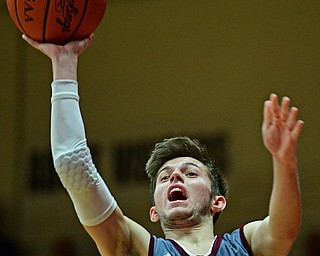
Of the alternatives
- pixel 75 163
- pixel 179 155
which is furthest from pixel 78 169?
pixel 179 155

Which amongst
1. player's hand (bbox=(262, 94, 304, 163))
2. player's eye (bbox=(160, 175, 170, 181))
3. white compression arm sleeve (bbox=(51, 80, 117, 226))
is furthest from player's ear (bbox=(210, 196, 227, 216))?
player's hand (bbox=(262, 94, 304, 163))

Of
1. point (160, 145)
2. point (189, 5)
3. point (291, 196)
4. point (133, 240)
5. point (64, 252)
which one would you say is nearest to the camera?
point (291, 196)

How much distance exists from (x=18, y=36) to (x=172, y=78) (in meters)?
1.56

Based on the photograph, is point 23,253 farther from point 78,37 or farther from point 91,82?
point 78,37

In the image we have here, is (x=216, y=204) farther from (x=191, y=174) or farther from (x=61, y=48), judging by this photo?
(x=61, y=48)

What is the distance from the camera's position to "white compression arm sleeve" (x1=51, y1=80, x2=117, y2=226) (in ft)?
9.05

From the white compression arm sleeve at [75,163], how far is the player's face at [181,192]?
365mm

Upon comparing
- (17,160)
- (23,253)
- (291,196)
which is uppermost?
(291,196)

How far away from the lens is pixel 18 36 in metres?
7.33

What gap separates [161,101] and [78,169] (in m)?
4.27

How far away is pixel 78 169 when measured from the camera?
276 cm

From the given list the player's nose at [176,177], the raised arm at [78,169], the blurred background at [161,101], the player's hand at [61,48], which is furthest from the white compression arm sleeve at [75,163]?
the blurred background at [161,101]

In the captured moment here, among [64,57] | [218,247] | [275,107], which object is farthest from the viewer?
[218,247]

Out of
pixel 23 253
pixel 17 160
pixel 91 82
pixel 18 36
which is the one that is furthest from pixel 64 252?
pixel 18 36
